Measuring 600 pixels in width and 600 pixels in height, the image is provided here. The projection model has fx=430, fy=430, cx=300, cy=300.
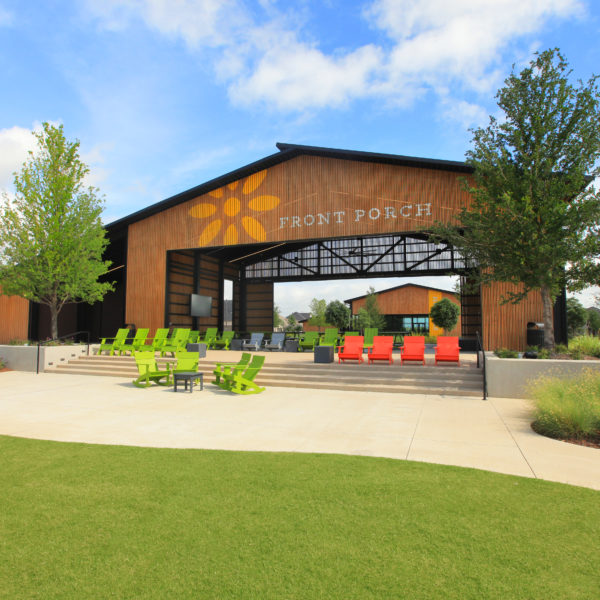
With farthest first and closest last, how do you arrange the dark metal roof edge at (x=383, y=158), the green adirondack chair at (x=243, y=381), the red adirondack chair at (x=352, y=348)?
the dark metal roof edge at (x=383, y=158) < the red adirondack chair at (x=352, y=348) < the green adirondack chair at (x=243, y=381)

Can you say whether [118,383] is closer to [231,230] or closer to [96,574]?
[231,230]

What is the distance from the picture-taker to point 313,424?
244 inches

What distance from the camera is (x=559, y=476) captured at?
3945 millimetres

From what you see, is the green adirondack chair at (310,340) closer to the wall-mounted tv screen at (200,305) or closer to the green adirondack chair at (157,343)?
the green adirondack chair at (157,343)

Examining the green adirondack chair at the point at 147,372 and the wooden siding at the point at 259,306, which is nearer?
the green adirondack chair at the point at 147,372

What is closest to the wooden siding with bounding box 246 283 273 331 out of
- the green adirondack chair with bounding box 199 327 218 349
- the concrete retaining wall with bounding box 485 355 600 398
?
the green adirondack chair with bounding box 199 327 218 349

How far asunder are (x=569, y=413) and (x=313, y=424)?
3.32m

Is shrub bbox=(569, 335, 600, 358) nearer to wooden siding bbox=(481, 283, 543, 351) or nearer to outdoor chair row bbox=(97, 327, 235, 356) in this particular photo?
wooden siding bbox=(481, 283, 543, 351)

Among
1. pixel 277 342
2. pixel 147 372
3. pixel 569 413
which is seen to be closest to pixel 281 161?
pixel 277 342

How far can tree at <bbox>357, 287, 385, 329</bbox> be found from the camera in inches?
1248

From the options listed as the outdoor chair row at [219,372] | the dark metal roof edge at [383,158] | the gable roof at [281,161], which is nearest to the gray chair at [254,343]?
the gable roof at [281,161]

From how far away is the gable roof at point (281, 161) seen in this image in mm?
14008

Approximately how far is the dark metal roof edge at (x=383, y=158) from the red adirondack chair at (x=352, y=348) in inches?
242

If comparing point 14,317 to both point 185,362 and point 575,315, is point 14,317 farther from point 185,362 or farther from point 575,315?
point 575,315
